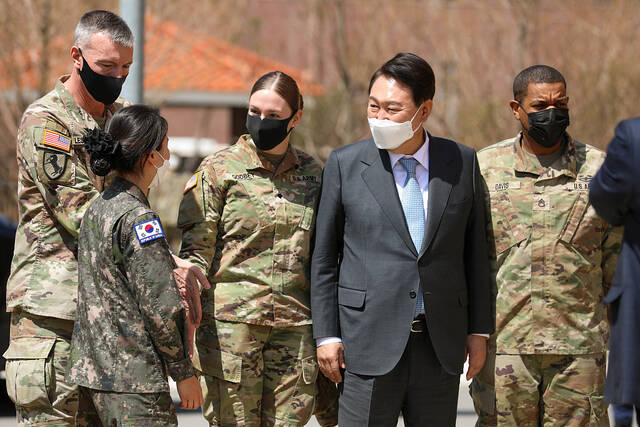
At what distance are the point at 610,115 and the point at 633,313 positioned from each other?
403 inches

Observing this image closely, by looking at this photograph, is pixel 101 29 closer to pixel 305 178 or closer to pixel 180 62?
pixel 305 178

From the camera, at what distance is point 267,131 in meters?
4.16

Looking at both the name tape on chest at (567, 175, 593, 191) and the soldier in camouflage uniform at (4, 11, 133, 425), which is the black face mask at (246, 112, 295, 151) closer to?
the soldier in camouflage uniform at (4, 11, 133, 425)

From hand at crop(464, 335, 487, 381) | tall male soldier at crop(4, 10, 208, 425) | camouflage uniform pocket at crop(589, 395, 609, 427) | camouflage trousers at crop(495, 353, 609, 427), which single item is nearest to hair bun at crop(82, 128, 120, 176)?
tall male soldier at crop(4, 10, 208, 425)

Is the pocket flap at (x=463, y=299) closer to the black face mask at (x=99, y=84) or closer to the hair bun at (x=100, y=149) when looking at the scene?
the hair bun at (x=100, y=149)

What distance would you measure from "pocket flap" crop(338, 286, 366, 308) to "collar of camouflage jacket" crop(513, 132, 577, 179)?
112 centimetres

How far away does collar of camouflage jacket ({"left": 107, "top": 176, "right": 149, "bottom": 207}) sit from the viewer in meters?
3.54

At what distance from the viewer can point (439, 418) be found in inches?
153

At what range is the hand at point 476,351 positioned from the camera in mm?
3996

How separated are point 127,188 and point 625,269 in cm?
201

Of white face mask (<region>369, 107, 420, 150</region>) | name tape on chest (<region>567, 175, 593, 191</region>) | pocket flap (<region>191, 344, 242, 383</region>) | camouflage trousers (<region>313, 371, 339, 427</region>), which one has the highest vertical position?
white face mask (<region>369, 107, 420, 150</region>)

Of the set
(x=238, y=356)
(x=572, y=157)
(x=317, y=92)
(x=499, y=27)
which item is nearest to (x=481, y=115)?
(x=499, y=27)

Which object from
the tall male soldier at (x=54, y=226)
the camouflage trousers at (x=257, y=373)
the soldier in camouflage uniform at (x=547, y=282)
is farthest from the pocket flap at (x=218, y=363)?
the soldier in camouflage uniform at (x=547, y=282)

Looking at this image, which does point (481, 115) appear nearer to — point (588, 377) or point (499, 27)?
point (499, 27)
